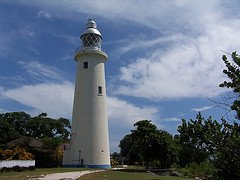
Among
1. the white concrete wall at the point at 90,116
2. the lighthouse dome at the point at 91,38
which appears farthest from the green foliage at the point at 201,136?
the lighthouse dome at the point at 91,38

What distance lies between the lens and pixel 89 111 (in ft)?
112

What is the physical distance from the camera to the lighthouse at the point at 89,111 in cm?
3334

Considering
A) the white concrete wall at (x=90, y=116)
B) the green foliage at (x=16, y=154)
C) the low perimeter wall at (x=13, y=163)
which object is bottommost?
the low perimeter wall at (x=13, y=163)

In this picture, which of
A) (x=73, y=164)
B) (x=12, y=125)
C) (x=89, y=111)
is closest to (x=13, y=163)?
(x=73, y=164)

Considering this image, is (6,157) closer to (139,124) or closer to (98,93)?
(98,93)

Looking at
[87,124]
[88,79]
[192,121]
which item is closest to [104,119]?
[87,124]

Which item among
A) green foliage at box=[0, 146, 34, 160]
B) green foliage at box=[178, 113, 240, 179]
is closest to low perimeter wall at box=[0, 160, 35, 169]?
green foliage at box=[0, 146, 34, 160]

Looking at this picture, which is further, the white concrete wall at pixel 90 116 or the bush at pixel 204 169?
the white concrete wall at pixel 90 116

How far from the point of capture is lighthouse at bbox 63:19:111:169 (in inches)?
1313

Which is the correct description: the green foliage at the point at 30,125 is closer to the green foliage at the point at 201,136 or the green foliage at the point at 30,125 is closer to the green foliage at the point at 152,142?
the green foliage at the point at 152,142

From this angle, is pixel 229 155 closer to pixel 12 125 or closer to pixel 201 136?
pixel 201 136

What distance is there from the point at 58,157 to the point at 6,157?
5.66 meters

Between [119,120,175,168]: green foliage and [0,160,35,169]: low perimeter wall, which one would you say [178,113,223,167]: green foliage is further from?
[119,120,175,168]: green foliage

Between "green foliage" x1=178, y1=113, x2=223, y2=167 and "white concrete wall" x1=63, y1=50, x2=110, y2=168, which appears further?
"white concrete wall" x1=63, y1=50, x2=110, y2=168
